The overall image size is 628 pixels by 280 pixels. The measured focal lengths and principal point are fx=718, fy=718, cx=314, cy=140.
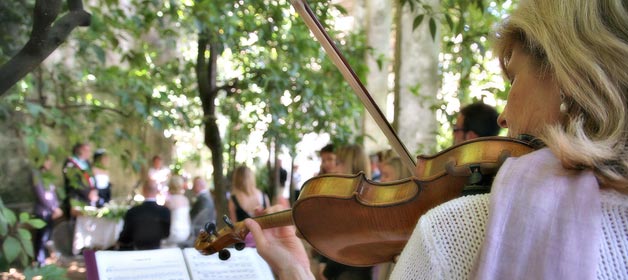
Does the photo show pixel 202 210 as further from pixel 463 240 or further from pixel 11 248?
pixel 463 240

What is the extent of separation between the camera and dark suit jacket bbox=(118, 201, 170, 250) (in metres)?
5.90

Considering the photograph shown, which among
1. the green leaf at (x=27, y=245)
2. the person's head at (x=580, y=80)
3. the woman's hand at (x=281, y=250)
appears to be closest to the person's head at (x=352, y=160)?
the green leaf at (x=27, y=245)

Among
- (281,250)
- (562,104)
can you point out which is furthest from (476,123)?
(562,104)

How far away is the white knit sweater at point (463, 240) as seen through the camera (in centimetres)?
86

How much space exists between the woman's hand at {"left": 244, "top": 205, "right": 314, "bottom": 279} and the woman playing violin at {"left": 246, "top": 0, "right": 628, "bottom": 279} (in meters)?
0.89

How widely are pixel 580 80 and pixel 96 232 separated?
687 cm

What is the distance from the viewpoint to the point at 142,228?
5.91 meters

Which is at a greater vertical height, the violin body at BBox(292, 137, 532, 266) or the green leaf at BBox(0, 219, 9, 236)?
the violin body at BBox(292, 137, 532, 266)

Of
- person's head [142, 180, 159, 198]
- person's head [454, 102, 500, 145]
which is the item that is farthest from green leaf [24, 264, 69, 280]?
person's head [142, 180, 159, 198]

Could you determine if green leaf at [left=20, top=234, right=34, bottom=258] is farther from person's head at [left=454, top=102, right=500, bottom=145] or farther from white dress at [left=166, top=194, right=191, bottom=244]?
white dress at [left=166, top=194, right=191, bottom=244]

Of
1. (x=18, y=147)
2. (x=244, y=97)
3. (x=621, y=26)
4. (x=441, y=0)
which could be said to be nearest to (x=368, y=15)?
(x=244, y=97)

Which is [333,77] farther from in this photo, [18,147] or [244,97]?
[18,147]

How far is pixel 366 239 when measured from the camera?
5.17 feet

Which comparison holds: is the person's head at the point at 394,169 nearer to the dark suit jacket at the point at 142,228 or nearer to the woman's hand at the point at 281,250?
the dark suit jacket at the point at 142,228
